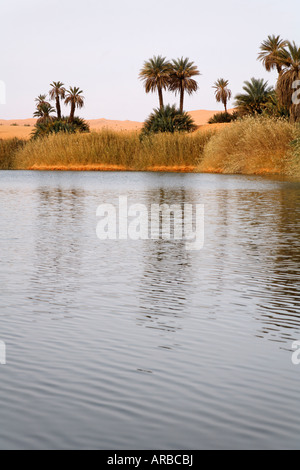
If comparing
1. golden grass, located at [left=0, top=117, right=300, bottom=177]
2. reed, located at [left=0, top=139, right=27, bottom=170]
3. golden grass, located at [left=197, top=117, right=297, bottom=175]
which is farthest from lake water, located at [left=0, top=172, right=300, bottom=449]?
reed, located at [left=0, top=139, right=27, bottom=170]

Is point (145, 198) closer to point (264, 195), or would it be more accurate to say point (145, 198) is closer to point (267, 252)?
point (264, 195)

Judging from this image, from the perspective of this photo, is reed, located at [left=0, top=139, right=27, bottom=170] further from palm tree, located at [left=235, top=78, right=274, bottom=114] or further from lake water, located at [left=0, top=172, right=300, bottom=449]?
lake water, located at [left=0, top=172, right=300, bottom=449]

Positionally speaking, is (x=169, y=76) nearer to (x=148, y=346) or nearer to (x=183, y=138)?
(x=183, y=138)

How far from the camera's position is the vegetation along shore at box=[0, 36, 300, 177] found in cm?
5409

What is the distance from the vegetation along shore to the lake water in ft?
124

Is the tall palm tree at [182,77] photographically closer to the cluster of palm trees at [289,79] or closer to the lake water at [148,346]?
the cluster of palm trees at [289,79]

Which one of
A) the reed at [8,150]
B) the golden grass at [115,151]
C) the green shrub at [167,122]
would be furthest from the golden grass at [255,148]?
the reed at [8,150]

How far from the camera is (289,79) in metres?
56.4

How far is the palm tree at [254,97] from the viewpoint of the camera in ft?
238

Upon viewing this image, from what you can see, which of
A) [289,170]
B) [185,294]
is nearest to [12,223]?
[185,294]

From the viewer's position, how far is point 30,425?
481 cm

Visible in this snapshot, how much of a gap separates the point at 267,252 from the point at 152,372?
26.0 ft

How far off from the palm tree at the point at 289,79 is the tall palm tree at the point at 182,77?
3075cm

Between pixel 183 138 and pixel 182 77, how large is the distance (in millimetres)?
25497
